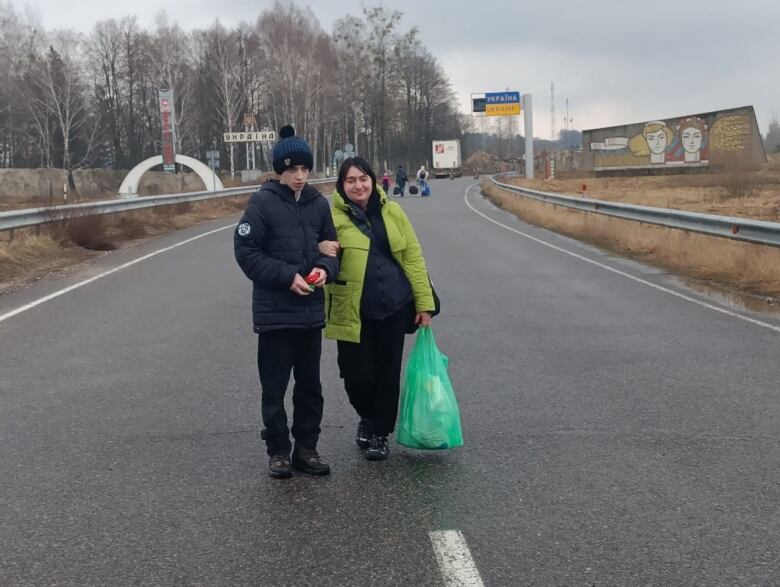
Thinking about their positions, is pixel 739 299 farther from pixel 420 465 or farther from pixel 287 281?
pixel 287 281

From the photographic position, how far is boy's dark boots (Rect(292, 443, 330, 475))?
4.50m

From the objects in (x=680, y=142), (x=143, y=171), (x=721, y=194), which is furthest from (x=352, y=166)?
(x=680, y=142)

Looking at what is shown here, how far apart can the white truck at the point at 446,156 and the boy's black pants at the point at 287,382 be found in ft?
256

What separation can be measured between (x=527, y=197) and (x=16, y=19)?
183ft

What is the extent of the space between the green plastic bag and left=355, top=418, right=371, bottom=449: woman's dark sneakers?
175 mm

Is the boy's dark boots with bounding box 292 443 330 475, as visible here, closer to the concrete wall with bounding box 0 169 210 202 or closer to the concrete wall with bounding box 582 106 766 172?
the concrete wall with bounding box 582 106 766 172

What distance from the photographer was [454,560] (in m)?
3.45

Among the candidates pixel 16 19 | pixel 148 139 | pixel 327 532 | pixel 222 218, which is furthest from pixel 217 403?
pixel 148 139

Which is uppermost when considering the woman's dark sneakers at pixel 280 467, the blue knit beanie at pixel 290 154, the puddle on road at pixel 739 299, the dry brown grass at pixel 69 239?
the blue knit beanie at pixel 290 154

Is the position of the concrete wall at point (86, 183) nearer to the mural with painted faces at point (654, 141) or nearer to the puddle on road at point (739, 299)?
the mural with painted faces at point (654, 141)

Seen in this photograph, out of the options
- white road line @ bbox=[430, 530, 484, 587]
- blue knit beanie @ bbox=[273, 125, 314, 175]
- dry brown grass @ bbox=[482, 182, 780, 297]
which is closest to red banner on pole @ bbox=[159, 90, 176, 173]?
dry brown grass @ bbox=[482, 182, 780, 297]

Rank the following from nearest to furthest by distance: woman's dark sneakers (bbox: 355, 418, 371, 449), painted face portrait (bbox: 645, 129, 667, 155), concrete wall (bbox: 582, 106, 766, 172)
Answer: woman's dark sneakers (bbox: 355, 418, 371, 449) → concrete wall (bbox: 582, 106, 766, 172) → painted face portrait (bbox: 645, 129, 667, 155)

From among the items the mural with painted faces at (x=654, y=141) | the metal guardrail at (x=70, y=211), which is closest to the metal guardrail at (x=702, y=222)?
the metal guardrail at (x=70, y=211)

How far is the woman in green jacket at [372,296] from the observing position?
462 centimetres
